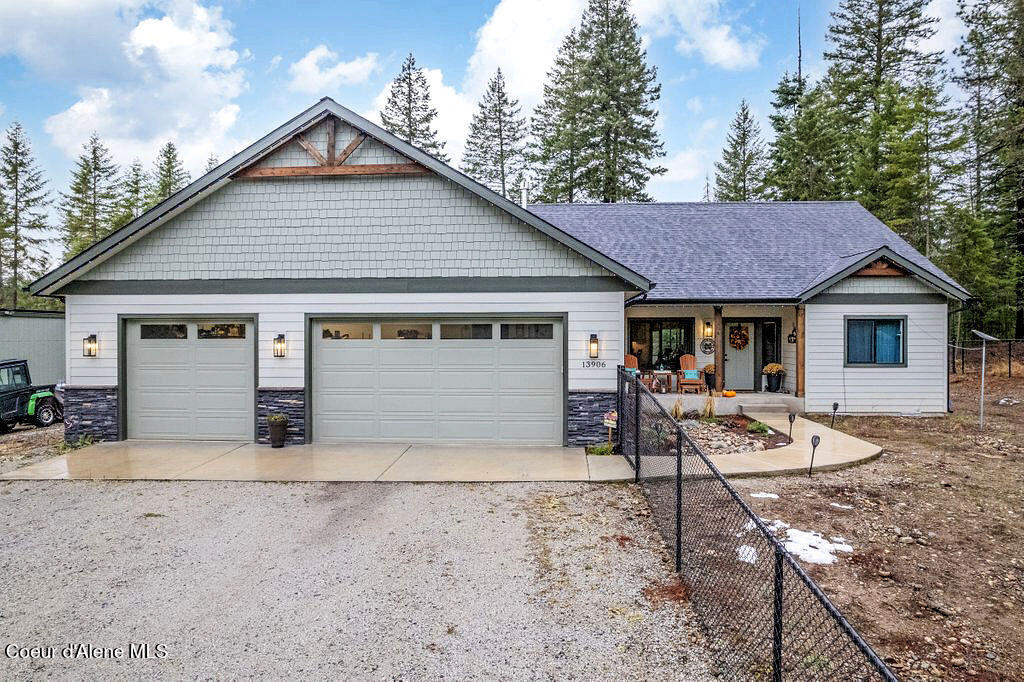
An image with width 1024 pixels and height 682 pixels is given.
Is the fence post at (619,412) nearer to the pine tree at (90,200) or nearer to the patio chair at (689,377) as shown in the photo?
the patio chair at (689,377)

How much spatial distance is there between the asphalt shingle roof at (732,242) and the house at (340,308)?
15.3 ft

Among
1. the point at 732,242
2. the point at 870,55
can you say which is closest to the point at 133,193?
the point at 732,242

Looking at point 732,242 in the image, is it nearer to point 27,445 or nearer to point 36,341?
point 27,445

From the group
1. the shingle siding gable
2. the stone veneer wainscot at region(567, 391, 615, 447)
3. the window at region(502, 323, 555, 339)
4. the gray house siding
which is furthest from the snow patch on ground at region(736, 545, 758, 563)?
the gray house siding

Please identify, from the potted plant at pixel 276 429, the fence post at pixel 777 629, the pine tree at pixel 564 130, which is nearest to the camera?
the fence post at pixel 777 629

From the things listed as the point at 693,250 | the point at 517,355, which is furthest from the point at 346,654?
the point at 693,250

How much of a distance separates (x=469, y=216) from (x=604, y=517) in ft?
19.2

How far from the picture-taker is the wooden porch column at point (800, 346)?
12.8 meters

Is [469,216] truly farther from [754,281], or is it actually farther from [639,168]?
[639,168]

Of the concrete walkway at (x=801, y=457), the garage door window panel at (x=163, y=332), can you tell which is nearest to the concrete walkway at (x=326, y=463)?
the concrete walkway at (x=801, y=457)

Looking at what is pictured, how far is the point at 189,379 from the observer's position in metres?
9.73

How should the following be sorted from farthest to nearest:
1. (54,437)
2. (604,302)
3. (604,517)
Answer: (54,437) → (604,302) → (604,517)

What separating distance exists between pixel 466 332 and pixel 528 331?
1.18m

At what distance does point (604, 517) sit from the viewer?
591 centimetres
